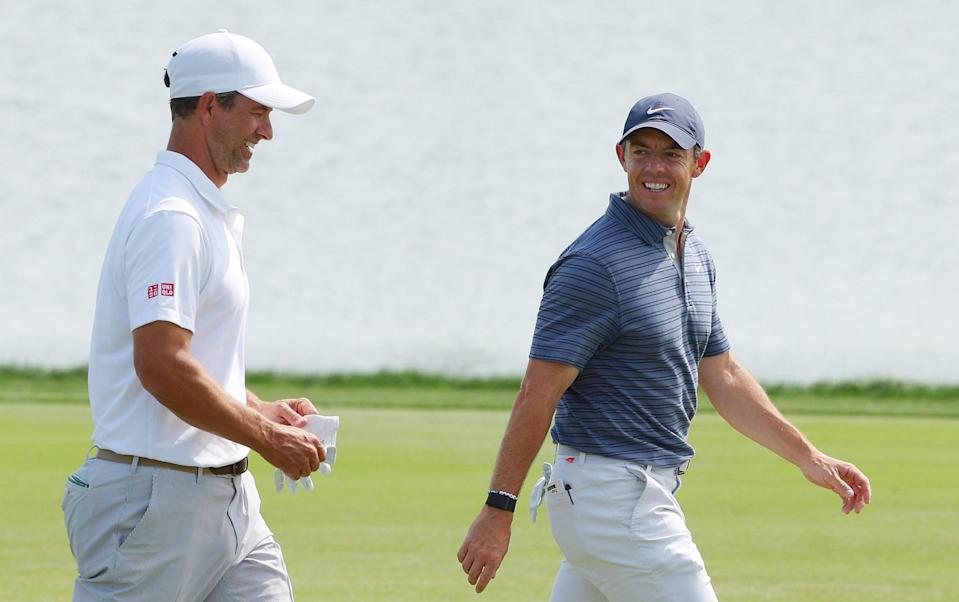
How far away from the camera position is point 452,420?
776 inches

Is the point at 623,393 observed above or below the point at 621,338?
below

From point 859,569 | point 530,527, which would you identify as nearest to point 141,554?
point 859,569

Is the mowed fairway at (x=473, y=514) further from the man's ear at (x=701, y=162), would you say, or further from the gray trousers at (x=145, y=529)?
the gray trousers at (x=145, y=529)

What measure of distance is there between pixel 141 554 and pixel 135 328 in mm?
656

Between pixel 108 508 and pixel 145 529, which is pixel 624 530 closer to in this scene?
pixel 145 529

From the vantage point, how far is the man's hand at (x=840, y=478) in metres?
5.70

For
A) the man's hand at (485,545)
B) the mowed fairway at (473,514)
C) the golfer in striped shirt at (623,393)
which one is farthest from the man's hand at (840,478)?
the mowed fairway at (473,514)

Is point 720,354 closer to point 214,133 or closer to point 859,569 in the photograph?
point 214,133

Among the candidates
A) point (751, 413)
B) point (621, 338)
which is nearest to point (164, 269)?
point (621, 338)

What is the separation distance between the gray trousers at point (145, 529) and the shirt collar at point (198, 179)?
2.44ft

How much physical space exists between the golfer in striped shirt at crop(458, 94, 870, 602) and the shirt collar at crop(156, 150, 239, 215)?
3.33 feet

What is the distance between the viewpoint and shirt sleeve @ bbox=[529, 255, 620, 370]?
16.2 ft

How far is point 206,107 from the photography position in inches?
189

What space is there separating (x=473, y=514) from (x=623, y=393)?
6.80m
